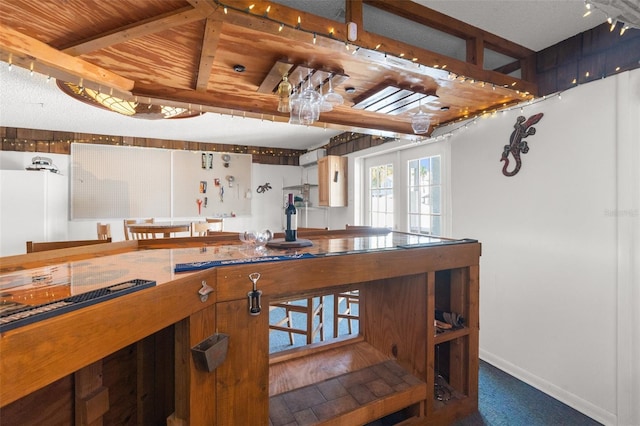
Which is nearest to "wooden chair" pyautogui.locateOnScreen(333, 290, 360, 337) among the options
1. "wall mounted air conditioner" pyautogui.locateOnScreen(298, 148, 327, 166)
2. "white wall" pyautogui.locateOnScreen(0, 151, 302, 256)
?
"wall mounted air conditioner" pyautogui.locateOnScreen(298, 148, 327, 166)

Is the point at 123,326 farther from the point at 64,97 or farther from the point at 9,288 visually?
the point at 64,97

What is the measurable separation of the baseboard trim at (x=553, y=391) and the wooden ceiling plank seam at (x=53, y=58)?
3.47m

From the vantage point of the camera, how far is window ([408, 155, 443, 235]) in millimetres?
3094

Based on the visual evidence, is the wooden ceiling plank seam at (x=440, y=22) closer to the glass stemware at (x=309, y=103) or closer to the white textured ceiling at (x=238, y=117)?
the white textured ceiling at (x=238, y=117)

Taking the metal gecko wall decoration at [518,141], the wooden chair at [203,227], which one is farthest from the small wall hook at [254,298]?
the wooden chair at [203,227]

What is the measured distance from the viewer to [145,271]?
0.93 meters

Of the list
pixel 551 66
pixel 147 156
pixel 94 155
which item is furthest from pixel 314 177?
pixel 551 66

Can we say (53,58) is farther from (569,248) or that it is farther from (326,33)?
(569,248)

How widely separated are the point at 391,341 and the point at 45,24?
235 cm

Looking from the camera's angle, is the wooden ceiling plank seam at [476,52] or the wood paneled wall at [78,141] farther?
the wood paneled wall at [78,141]

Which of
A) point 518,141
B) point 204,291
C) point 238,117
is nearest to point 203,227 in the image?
point 238,117

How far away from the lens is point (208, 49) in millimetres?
1452

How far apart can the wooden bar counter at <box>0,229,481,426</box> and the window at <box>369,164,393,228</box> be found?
2107 millimetres

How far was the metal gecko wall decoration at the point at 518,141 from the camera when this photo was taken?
2.16 metres
